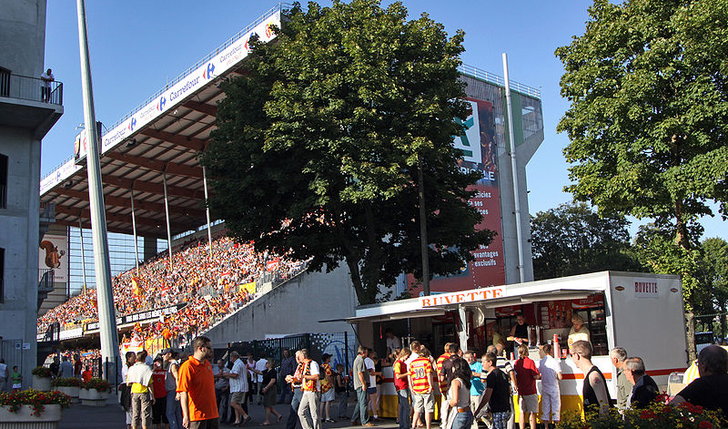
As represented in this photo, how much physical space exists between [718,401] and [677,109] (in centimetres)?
1615

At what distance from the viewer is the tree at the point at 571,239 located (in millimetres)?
54719

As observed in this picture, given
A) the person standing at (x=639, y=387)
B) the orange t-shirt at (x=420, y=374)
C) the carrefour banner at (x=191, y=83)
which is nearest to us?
the person standing at (x=639, y=387)

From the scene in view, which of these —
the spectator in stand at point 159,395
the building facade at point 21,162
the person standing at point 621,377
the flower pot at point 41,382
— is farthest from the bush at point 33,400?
the person standing at point 621,377

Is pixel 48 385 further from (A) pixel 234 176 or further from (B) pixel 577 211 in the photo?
(B) pixel 577 211

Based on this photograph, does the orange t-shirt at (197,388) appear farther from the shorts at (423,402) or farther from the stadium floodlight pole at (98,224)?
the stadium floodlight pole at (98,224)

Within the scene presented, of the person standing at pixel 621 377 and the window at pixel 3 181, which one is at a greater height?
the window at pixel 3 181

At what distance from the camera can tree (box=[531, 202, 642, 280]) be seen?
54.7 metres

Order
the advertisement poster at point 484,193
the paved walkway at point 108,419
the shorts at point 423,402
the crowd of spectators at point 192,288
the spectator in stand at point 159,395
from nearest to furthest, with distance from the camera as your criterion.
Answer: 1. the shorts at point 423,402
2. the spectator in stand at point 159,395
3. the paved walkway at point 108,419
4. the crowd of spectators at point 192,288
5. the advertisement poster at point 484,193

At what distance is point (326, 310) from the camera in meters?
38.0

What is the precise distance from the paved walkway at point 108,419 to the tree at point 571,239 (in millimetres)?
36492

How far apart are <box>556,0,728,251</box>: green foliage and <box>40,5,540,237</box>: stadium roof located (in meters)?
15.4

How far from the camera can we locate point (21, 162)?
2606cm

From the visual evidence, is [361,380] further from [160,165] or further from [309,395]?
[160,165]

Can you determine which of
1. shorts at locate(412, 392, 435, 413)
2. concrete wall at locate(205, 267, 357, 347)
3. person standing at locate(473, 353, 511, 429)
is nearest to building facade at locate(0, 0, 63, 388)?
concrete wall at locate(205, 267, 357, 347)
